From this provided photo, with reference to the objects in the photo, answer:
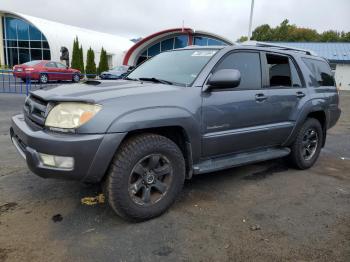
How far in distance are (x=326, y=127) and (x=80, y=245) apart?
4323 millimetres

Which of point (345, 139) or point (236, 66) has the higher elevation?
point (236, 66)

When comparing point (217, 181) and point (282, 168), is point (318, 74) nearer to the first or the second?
point (282, 168)

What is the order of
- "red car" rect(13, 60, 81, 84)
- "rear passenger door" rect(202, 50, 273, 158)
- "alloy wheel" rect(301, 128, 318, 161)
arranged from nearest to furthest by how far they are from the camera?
"rear passenger door" rect(202, 50, 273, 158)
"alloy wheel" rect(301, 128, 318, 161)
"red car" rect(13, 60, 81, 84)

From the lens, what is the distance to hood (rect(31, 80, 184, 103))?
294 cm

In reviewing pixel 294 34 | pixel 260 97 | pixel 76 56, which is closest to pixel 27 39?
pixel 76 56

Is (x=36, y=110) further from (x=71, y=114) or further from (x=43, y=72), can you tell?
(x=43, y=72)

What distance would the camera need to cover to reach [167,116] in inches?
126

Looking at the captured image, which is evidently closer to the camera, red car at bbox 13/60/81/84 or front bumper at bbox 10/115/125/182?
front bumper at bbox 10/115/125/182

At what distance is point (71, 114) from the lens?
2.88 meters

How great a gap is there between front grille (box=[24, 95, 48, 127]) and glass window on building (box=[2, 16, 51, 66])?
117 ft

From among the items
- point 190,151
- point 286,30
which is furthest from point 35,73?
point 286,30

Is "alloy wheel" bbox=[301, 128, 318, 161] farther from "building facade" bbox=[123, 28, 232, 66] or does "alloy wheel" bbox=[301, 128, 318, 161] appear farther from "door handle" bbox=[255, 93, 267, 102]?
"building facade" bbox=[123, 28, 232, 66]

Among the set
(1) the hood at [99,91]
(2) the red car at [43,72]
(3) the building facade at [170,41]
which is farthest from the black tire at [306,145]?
(3) the building facade at [170,41]

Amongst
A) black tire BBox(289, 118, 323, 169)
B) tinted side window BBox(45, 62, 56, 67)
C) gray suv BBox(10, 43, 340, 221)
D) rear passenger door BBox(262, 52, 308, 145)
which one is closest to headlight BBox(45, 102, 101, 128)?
gray suv BBox(10, 43, 340, 221)
